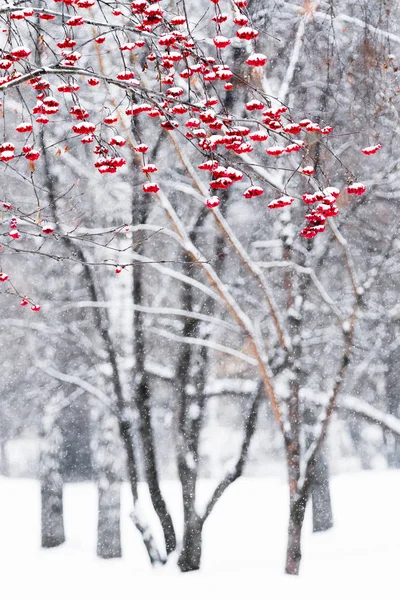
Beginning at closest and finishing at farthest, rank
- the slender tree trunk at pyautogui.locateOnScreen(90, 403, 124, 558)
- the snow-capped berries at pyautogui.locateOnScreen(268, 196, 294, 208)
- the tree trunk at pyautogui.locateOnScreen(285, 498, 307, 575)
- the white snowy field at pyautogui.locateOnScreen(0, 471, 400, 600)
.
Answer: the snow-capped berries at pyautogui.locateOnScreen(268, 196, 294, 208), the tree trunk at pyautogui.locateOnScreen(285, 498, 307, 575), the white snowy field at pyautogui.locateOnScreen(0, 471, 400, 600), the slender tree trunk at pyautogui.locateOnScreen(90, 403, 124, 558)

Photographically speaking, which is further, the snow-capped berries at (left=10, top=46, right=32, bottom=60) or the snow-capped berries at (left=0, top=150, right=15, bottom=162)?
the snow-capped berries at (left=0, top=150, right=15, bottom=162)

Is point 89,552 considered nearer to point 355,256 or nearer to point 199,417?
point 199,417

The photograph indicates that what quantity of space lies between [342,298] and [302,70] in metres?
4.41

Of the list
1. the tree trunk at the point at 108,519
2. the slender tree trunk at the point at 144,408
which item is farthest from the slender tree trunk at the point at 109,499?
the slender tree trunk at the point at 144,408

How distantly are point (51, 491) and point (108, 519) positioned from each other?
1.64m

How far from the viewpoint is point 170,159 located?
407 inches

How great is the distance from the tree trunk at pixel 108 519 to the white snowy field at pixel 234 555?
0.72ft

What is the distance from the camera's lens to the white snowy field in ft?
30.1

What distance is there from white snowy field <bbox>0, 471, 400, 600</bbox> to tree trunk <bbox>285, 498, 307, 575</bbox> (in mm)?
170

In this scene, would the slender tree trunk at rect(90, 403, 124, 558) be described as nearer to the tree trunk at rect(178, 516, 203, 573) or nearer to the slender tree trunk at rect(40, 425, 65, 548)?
the slender tree trunk at rect(40, 425, 65, 548)

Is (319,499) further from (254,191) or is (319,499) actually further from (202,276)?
(254,191)

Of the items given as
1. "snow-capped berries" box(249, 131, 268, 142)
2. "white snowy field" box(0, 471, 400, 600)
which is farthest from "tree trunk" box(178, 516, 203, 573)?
"snow-capped berries" box(249, 131, 268, 142)

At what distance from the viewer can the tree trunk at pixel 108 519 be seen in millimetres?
11367

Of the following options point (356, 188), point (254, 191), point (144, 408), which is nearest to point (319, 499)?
point (144, 408)
